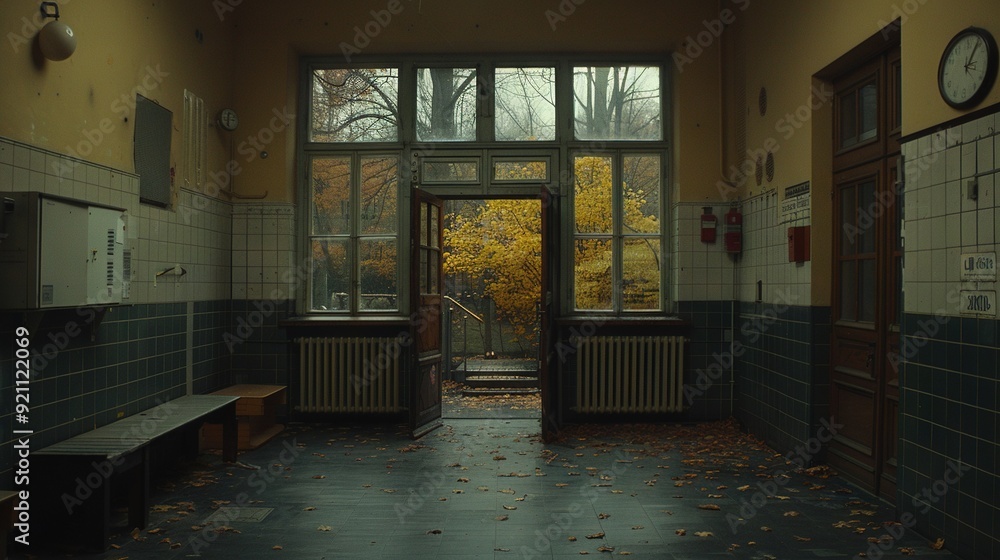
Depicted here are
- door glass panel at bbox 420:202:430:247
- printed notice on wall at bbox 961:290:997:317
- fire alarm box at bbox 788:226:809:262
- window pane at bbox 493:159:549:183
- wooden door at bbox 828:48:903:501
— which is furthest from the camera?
window pane at bbox 493:159:549:183

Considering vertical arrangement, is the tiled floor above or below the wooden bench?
below

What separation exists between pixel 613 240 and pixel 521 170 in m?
1.11

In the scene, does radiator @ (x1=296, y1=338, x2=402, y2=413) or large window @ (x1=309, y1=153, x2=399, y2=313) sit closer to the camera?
radiator @ (x1=296, y1=338, x2=402, y2=413)

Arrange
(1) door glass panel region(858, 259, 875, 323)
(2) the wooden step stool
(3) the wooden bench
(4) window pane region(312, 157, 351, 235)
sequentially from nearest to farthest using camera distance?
(3) the wooden bench < (1) door glass panel region(858, 259, 875, 323) < (2) the wooden step stool < (4) window pane region(312, 157, 351, 235)

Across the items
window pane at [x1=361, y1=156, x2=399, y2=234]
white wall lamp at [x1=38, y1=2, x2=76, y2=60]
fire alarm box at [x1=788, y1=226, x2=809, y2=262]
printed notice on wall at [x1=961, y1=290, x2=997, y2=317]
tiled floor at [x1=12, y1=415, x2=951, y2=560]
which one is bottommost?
tiled floor at [x1=12, y1=415, x2=951, y2=560]

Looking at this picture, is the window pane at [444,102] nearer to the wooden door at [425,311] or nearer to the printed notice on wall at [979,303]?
the wooden door at [425,311]

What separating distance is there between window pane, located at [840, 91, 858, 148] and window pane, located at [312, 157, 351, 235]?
431cm

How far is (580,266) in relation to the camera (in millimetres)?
6805

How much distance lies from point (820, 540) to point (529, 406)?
4.46 m

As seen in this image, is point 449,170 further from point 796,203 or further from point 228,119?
point 796,203

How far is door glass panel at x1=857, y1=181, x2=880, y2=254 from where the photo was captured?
4504mm

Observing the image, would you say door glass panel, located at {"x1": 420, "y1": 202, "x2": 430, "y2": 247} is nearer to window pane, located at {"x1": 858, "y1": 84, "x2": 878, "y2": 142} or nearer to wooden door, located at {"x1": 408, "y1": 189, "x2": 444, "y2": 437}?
wooden door, located at {"x1": 408, "y1": 189, "x2": 444, "y2": 437}

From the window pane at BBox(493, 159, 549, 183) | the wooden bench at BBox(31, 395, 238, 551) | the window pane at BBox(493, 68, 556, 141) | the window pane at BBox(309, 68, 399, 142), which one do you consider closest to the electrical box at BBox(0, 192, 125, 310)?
the wooden bench at BBox(31, 395, 238, 551)

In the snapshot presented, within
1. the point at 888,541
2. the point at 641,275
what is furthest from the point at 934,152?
the point at 641,275
